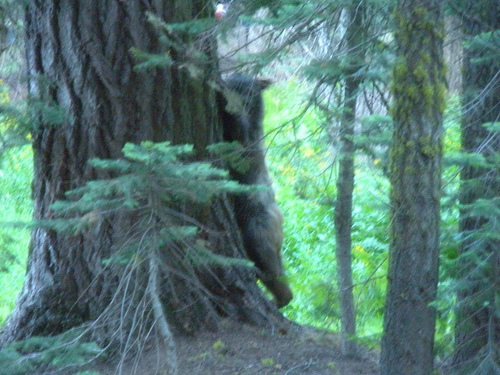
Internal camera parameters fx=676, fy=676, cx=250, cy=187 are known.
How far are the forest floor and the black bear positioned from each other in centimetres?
81

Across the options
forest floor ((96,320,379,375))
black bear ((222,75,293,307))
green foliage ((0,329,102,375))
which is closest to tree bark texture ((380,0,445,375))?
forest floor ((96,320,379,375))

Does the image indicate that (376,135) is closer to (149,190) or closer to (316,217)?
(149,190)

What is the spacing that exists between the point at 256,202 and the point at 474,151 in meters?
1.88

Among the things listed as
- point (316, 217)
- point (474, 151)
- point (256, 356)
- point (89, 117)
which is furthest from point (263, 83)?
point (316, 217)

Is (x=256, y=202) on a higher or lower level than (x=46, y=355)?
higher

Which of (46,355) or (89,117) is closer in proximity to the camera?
(46,355)

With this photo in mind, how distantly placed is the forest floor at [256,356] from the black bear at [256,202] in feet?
2.67

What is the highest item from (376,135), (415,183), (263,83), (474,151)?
(263,83)

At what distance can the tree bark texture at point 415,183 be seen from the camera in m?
3.87

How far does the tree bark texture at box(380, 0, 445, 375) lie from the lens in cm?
387

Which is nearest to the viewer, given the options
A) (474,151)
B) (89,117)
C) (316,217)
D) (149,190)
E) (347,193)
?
(149,190)

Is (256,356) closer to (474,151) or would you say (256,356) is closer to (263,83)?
(474,151)

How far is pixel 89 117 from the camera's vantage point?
457 cm

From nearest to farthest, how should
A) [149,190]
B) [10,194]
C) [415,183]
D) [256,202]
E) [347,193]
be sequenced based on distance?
1. [149,190]
2. [415,183]
3. [347,193]
4. [256,202]
5. [10,194]
